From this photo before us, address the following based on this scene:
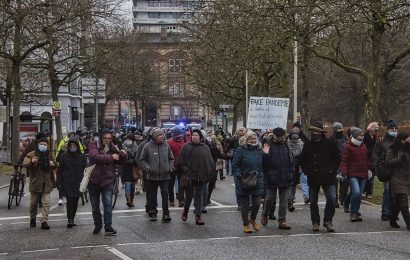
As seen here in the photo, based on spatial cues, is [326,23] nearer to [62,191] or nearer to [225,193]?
[225,193]

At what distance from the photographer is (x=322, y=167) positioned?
11.1 meters

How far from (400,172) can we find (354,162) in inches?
45.0

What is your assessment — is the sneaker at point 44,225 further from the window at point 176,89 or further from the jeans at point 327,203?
the window at point 176,89

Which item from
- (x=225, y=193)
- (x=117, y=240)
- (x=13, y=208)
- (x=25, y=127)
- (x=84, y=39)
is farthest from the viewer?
(x=25, y=127)

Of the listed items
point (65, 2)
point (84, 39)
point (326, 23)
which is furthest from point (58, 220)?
Answer: point (84, 39)

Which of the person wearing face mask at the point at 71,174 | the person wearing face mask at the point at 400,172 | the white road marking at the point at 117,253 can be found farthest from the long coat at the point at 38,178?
the person wearing face mask at the point at 400,172

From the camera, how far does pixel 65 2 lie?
2503 centimetres

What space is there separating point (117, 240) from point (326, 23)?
1183 centimetres

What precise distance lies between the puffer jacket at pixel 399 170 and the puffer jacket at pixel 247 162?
225 centimetres

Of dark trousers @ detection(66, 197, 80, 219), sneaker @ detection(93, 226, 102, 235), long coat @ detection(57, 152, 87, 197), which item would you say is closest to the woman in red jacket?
sneaker @ detection(93, 226, 102, 235)

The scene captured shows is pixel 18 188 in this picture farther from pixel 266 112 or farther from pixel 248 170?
pixel 266 112

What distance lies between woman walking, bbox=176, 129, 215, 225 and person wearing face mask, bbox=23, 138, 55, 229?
7.98ft

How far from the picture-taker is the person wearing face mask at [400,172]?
37.0ft

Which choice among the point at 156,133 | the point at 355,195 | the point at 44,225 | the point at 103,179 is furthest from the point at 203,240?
the point at 355,195
